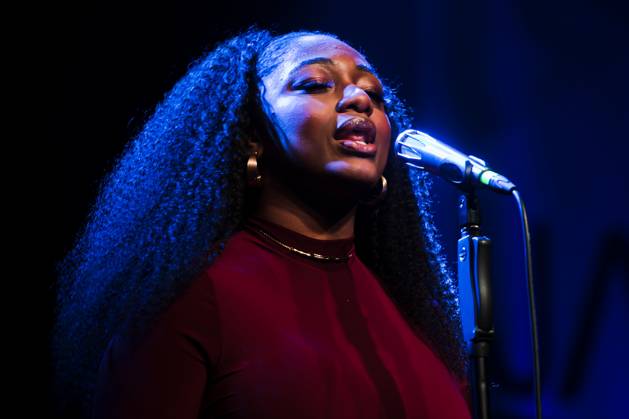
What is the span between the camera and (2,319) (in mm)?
2076

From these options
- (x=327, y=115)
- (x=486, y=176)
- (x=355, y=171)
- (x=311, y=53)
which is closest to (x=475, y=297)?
(x=486, y=176)

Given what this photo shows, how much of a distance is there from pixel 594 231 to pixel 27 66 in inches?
91.6

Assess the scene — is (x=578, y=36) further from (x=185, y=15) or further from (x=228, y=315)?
(x=228, y=315)

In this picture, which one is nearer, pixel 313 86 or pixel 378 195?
pixel 313 86

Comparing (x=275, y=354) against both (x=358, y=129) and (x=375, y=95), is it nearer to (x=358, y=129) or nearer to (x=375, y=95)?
(x=358, y=129)

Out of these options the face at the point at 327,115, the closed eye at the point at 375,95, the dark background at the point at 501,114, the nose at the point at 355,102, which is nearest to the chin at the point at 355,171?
the face at the point at 327,115

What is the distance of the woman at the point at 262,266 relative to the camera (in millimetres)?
1372

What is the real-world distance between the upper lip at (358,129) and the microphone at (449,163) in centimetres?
8

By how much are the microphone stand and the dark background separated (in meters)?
1.35

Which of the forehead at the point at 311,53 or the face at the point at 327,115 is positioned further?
the forehead at the point at 311,53

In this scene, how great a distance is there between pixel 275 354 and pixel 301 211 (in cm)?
45

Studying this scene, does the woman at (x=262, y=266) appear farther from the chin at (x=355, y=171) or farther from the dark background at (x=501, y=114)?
the dark background at (x=501, y=114)

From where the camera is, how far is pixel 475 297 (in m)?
1.43

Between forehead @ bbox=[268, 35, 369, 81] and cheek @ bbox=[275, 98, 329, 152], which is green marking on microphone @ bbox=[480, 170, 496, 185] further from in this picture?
forehead @ bbox=[268, 35, 369, 81]
